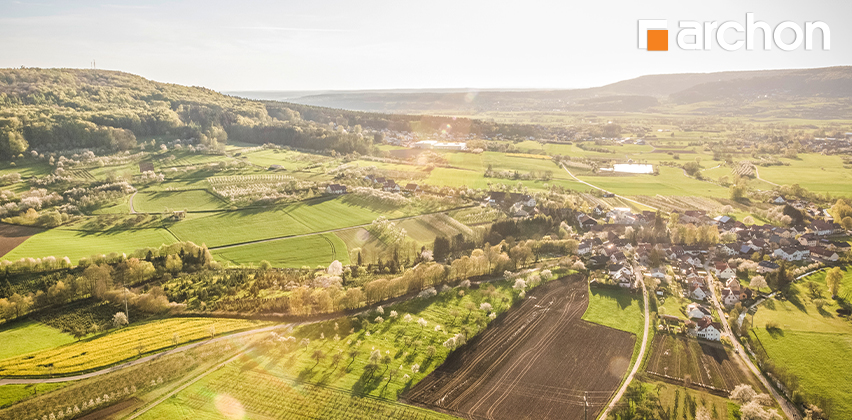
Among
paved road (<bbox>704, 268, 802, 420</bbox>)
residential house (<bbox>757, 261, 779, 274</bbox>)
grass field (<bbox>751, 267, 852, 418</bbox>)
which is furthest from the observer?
residential house (<bbox>757, 261, 779, 274</bbox>)

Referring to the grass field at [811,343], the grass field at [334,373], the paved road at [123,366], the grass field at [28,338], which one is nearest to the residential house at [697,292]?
the grass field at [811,343]

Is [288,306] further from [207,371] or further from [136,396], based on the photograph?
[136,396]

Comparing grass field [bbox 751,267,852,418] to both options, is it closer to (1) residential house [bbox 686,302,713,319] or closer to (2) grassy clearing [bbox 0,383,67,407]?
(1) residential house [bbox 686,302,713,319]

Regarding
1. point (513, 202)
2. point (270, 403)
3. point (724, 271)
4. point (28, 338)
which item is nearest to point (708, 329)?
point (724, 271)

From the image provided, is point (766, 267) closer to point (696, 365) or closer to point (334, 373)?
point (696, 365)

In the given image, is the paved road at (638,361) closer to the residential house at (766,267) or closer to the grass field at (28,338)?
the residential house at (766,267)

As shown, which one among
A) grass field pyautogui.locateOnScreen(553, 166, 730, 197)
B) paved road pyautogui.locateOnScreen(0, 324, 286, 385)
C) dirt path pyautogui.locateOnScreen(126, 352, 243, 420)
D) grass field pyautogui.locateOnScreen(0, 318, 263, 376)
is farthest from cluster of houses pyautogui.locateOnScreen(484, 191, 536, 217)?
dirt path pyautogui.locateOnScreen(126, 352, 243, 420)

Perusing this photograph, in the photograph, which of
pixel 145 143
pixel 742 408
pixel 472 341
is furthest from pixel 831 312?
pixel 145 143
